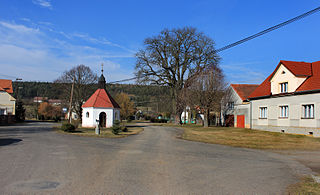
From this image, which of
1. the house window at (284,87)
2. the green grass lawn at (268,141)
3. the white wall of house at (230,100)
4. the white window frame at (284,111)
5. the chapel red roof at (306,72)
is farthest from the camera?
the white wall of house at (230,100)

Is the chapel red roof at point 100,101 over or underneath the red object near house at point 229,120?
over

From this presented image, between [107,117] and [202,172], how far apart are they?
99.2ft

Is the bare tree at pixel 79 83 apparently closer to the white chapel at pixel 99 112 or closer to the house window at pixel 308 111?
the white chapel at pixel 99 112

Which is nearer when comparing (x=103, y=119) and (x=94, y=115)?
(x=94, y=115)

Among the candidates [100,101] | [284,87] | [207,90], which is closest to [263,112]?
[284,87]

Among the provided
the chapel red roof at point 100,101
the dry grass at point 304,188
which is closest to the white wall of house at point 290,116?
the dry grass at point 304,188

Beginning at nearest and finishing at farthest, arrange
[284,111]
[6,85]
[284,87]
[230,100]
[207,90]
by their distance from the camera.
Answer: [284,111] → [284,87] → [207,90] → [230,100] → [6,85]

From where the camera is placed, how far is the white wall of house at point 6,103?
53.7 metres

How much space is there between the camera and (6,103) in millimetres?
53969

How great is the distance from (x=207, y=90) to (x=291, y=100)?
47.8ft

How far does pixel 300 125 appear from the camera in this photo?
2631 centimetres

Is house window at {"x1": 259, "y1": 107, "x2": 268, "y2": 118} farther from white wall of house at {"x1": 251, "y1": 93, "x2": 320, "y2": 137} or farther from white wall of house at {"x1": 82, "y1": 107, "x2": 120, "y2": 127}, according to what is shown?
white wall of house at {"x1": 82, "y1": 107, "x2": 120, "y2": 127}

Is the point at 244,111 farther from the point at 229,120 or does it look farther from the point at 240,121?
the point at 229,120

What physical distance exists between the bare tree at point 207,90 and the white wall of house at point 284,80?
1108 centimetres
